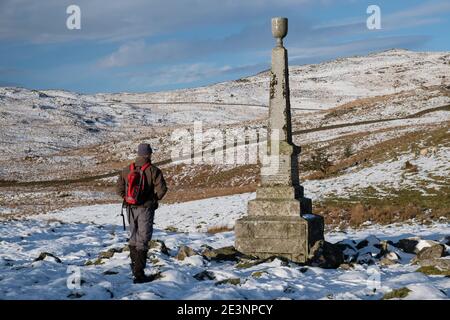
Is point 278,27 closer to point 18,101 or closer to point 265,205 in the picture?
point 265,205

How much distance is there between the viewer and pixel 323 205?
69.6ft

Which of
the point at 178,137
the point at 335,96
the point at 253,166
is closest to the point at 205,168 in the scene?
the point at 253,166

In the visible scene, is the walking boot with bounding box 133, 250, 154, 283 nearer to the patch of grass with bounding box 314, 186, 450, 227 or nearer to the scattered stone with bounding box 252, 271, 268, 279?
the scattered stone with bounding box 252, 271, 268, 279

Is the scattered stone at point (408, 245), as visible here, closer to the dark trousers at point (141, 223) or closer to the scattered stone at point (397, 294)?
the scattered stone at point (397, 294)

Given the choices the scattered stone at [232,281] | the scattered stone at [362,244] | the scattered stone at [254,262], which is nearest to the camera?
the scattered stone at [232,281]

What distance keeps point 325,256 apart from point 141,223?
14.7 feet

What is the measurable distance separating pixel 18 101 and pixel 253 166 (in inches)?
3381

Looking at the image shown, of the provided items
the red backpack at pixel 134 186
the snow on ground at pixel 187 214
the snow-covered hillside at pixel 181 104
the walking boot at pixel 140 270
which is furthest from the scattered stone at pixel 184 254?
the snow-covered hillside at pixel 181 104

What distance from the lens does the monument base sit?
1215 centimetres

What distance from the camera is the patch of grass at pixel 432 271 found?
955cm

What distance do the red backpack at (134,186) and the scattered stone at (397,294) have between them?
173 inches

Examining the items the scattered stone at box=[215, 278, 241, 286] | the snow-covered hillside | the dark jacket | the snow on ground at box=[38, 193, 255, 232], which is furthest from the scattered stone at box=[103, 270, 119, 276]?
the snow-covered hillside

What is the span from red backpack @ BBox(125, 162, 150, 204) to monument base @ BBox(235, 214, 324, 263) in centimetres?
401
